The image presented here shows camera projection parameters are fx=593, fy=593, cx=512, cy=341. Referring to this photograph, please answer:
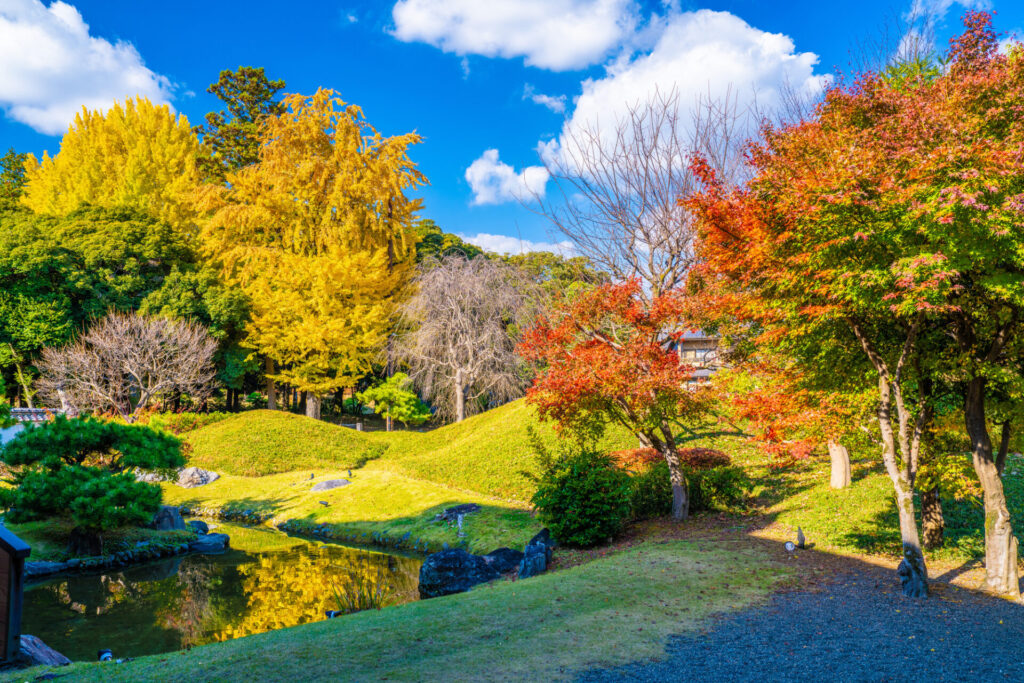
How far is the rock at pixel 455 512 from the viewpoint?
1283 cm

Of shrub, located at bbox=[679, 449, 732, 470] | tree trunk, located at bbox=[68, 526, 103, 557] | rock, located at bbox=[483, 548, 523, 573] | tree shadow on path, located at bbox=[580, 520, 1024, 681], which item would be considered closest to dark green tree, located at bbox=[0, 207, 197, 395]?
tree trunk, located at bbox=[68, 526, 103, 557]

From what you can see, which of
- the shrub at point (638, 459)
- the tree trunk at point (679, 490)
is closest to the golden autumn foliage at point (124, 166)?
the shrub at point (638, 459)

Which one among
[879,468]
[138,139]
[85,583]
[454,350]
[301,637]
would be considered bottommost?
[85,583]

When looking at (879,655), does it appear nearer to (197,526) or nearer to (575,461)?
(575,461)

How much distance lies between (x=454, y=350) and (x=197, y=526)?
1056 cm

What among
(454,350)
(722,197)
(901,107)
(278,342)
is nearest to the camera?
(901,107)

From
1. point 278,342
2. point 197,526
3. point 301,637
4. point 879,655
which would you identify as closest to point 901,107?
point 879,655

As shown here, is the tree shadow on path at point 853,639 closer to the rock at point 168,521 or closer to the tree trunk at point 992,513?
the tree trunk at point 992,513

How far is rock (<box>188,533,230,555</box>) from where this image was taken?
1213cm

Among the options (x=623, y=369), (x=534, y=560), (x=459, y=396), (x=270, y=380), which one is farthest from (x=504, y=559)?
(x=270, y=380)

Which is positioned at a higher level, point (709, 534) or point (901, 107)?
point (901, 107)

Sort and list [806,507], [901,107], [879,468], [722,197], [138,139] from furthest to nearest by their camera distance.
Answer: [138,139]
[879,468]
[806,507]
[722,197]
[901,107]

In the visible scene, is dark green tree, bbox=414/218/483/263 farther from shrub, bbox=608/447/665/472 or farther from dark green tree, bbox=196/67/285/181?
shrub, bbox=608/447/665/472

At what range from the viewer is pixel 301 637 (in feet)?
18.1
